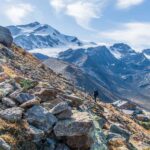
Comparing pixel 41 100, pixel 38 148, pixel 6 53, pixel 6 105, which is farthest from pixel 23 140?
pixel 6 53

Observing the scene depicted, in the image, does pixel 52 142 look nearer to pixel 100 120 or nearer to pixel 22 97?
pixel 22 97

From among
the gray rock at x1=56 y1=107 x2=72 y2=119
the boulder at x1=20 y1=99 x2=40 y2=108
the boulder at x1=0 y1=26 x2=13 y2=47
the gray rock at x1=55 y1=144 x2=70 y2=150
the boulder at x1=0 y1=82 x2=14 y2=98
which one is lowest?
the gray rock at x1=55 y1=144 x2=70 y2=150

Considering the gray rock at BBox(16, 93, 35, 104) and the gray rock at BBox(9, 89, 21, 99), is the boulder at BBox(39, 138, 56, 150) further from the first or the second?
the gray rock at BBox(9, 89, 21, 99)

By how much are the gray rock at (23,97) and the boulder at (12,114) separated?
3.88 feet

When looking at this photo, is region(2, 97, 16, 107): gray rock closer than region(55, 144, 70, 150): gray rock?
No

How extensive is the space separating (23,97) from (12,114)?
1824 mm

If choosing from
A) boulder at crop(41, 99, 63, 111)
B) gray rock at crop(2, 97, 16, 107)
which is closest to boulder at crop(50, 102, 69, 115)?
boulder at crop(41, 99, 63, 111)

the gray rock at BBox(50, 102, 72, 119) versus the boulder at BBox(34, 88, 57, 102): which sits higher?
the boulder at BBox(34, 88, 57, 102)

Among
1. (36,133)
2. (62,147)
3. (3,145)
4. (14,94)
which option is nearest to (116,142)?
(62,147)

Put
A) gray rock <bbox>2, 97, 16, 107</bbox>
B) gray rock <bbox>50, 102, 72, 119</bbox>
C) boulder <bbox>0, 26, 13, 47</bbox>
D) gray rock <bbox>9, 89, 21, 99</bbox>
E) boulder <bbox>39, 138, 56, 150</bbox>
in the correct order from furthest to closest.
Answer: boulder <bbox>0, 26, 13, 47</bbox> → gray rock <bbox>9, 89, 21, 99</bbox> → gray rock <bbox>2, 97, 16, 107</bbox> → gray rock <bbox>50, 102, 72, 119</bbox> → boulder <bbox>39, 138, 56, 150</bbox>

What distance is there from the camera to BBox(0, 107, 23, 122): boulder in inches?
851

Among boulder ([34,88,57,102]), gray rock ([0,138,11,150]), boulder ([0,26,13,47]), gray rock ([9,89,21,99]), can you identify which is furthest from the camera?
boulder ([0,26,13,47])

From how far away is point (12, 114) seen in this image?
21.8 meters

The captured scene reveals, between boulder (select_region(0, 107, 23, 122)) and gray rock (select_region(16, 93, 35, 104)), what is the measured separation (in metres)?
1.18
